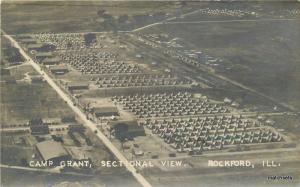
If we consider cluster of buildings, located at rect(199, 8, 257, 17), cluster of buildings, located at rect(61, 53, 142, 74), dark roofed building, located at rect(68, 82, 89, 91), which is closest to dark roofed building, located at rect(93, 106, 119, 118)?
dark roofed building, located at rect(68, 82, 89, 91)

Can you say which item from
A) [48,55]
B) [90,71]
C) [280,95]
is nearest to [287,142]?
[280,95]

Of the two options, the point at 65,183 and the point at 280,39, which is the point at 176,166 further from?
the point at 280,39

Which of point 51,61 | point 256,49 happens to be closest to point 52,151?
point 51,61

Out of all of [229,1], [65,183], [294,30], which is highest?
[229,1]

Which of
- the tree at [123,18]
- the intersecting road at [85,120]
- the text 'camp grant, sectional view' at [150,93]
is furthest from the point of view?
the tree at [123,18]

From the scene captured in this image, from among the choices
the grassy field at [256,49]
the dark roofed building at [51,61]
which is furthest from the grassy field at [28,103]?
the grassy field at [256,49]

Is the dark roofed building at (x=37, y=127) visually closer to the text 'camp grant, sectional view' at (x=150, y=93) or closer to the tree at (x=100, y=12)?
the text 'camp grant, sectional view' at (x=150, y=93)

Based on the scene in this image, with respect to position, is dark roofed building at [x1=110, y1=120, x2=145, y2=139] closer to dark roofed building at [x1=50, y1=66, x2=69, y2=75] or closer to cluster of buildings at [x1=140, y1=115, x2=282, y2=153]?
cluster of buildings at [x1=140, y1=115, x2=282, y2=153]
